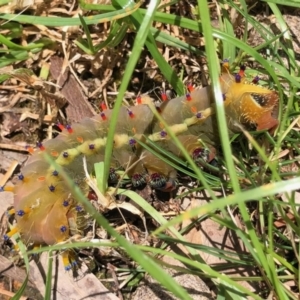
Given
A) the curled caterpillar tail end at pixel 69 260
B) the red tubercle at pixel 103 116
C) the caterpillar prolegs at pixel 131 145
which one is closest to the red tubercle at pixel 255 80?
the caterpillar prolegs at pixel 131 145

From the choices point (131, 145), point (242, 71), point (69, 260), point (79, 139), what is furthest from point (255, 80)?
point (69, 260)

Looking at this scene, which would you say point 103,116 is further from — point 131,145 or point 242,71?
point 242,71

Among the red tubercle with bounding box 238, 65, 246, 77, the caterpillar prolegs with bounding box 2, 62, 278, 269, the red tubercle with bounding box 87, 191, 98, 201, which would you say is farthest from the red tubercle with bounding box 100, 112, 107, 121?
the red tubercle with bounding box 238, 65, 246, 77

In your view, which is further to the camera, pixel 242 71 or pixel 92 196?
pixel 92 196

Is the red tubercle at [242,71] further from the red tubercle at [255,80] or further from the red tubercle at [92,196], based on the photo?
the red tubercle at [92,196]

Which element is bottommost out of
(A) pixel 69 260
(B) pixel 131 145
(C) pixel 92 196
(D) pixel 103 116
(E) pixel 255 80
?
(A) pixel 69 260

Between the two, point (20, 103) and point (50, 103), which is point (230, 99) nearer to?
point (50, 103)

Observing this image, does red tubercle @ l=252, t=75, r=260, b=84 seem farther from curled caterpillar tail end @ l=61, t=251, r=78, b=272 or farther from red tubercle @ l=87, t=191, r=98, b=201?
curled caterpillar tail end @ l=61, t=251, r=78, b=272

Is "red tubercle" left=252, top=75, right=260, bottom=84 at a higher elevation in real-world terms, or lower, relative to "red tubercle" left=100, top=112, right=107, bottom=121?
higher
